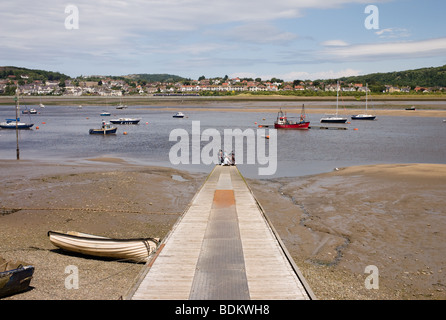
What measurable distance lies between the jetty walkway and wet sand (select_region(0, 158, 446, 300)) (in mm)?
1556

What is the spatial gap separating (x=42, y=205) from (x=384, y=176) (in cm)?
2329

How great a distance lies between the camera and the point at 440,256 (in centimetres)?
1498

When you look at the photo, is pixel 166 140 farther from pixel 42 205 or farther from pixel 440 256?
pixel 440 256

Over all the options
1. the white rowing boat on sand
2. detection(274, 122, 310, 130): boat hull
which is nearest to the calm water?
detection(274, 122, 310, 130): boat hull

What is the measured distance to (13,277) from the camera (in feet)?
36.1

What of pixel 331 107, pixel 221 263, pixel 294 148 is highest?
pixel 331 107

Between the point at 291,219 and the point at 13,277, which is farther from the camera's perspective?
the point at 291,219

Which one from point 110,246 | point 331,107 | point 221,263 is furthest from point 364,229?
point 331,107

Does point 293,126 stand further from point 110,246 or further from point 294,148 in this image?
point 110,246

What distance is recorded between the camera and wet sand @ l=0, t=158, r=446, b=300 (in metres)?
12.8

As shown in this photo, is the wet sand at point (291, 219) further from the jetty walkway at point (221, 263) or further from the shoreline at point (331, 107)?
the shoreline at point (331, 107)

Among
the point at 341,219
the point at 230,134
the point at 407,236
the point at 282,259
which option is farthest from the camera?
the point at 230,134

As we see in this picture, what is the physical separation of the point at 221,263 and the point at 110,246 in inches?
180
